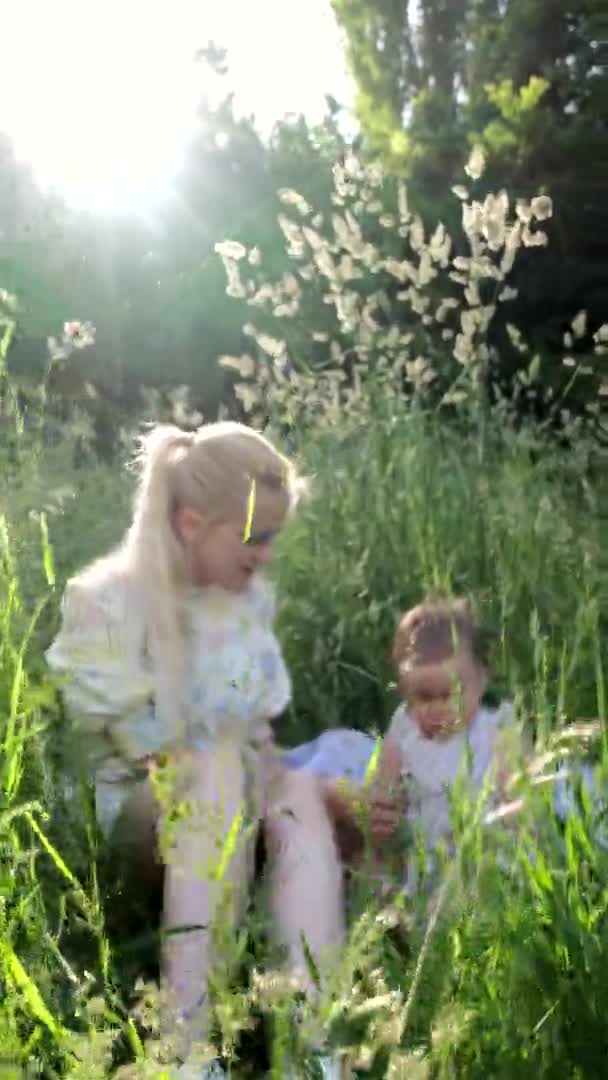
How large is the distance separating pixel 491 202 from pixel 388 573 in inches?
31.8

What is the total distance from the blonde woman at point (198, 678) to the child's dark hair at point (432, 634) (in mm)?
245

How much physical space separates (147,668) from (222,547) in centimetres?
28

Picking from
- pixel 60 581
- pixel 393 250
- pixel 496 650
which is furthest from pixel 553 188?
pixel 496 650

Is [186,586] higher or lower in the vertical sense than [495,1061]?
higher

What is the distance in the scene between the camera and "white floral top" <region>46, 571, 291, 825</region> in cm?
154

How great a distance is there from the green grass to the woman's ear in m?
0.26

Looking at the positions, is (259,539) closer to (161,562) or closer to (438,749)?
(161,562)

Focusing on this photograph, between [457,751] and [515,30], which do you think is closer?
[457,751]

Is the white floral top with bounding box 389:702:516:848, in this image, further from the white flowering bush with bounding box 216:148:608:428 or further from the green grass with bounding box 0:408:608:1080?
the white flowering bush with bounding box 216:148:608:428

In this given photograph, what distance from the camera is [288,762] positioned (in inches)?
84.8

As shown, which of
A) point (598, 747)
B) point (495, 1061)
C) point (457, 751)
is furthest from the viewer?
point (457, 751)

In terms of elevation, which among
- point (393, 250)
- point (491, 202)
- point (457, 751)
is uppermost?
point (393, 250)

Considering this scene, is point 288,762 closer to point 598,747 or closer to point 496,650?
point 496,650

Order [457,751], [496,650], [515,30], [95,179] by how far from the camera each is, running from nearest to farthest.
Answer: [496,650] < [457,751] < [515,30] < [95,179]
